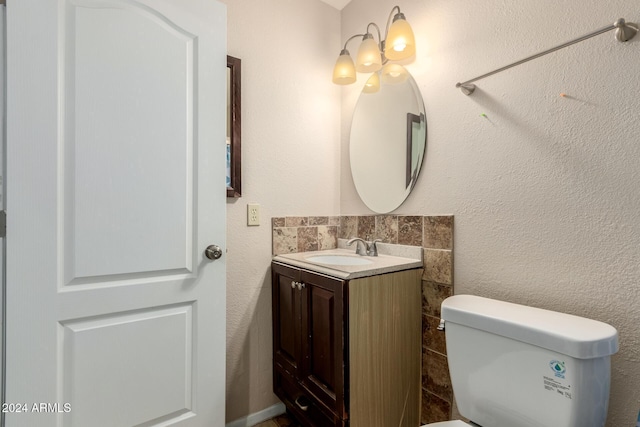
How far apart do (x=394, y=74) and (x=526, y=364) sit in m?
1.35

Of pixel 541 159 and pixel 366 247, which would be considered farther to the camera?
pixel 366 247

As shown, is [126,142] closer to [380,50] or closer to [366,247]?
[366,247]

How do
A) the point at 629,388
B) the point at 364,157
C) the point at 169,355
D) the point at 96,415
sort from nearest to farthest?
the point at 629,388, the point at 96,415, the point at 169,355, the point at 364,157

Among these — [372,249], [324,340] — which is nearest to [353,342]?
[324,340]

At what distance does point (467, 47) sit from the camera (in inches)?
50.3

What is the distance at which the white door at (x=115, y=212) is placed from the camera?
0.92m

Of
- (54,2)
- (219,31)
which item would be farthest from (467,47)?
(54,2)

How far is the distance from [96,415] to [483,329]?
1.29 m

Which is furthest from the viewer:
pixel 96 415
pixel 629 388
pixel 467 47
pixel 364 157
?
pixel 364 157

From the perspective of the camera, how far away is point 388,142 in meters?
1.63

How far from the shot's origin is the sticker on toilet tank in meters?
0.77

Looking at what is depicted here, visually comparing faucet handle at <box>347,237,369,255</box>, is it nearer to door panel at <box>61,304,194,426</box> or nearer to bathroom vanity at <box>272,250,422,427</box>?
bathroom vanity at <box>272,250,422,427</box>

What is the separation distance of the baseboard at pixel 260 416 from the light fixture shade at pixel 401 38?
1914 mm

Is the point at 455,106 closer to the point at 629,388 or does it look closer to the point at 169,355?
the point at 629,388
